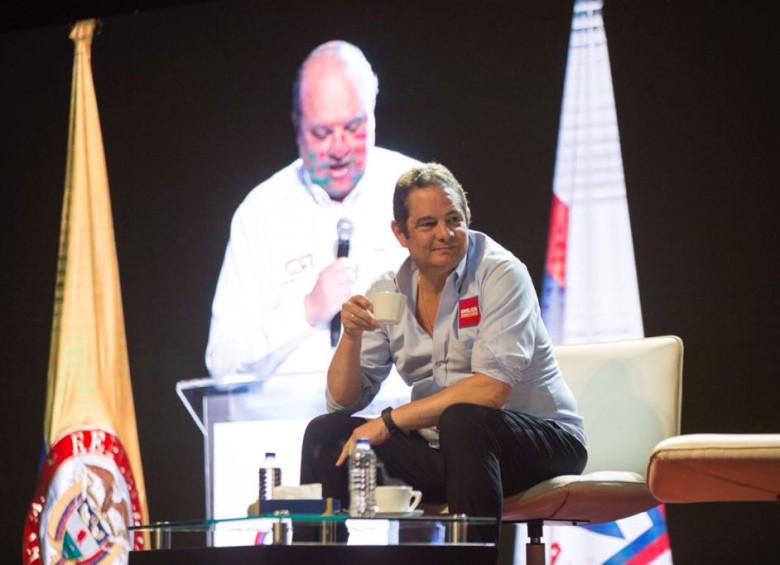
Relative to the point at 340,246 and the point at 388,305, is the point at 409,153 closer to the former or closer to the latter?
the point at 340,246

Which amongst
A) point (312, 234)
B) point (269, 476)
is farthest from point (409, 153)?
point (269, 476)

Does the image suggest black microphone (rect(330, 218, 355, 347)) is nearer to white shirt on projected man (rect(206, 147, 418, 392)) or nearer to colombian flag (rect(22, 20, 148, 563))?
white shirt on projected man (rect(206, 147, 418, 392))

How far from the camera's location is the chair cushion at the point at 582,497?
262 cm

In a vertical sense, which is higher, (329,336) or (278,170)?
(278,170)

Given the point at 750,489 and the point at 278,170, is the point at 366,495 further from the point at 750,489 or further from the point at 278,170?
the point at 278,170

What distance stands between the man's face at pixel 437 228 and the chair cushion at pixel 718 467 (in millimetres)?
891

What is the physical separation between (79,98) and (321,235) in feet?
4.68

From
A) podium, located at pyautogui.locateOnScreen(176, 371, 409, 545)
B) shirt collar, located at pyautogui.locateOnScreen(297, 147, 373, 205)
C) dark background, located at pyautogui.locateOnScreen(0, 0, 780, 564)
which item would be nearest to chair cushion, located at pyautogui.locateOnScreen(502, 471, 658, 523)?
dark background, located at pyautogui.locateOnScreen(0, 0, 780, 564)

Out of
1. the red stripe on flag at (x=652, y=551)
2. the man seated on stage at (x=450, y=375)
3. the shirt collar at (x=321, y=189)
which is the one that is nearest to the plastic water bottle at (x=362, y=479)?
the man seated on stage at (x=450, y=375)

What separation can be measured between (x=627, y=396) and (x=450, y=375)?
518mm

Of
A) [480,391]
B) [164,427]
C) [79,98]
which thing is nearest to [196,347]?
[164,427]

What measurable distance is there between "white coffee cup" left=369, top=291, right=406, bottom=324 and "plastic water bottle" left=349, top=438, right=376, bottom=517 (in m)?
0.30

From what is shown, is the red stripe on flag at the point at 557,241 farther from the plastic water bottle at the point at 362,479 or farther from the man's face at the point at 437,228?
the plastic water bottle at the point at 362,479

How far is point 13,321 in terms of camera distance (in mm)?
4785
